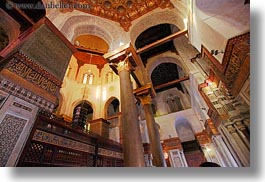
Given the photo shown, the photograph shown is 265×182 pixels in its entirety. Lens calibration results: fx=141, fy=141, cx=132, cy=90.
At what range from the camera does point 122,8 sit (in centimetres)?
575

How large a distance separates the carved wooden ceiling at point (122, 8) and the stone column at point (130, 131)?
10.7ft

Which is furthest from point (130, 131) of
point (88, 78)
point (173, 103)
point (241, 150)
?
point (173, 103)

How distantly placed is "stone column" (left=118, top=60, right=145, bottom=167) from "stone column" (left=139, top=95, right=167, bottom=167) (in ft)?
7.14

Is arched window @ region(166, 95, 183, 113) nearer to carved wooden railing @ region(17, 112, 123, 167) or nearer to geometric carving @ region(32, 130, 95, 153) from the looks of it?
carved wooden railing @ region(17, 112, 123, 167)

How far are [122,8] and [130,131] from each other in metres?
5.14

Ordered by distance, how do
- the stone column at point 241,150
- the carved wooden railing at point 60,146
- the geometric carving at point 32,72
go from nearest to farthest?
1. the stone column at point 241,150
2. the geometric carving at point 32,72
3. the carved wooden railing at point 60,146

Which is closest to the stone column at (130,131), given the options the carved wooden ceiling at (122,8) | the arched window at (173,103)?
the carved wooden ceiling at (122,8)

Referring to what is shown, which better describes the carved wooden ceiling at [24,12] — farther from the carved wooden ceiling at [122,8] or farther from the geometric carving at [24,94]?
the geometric carving at [24,94]

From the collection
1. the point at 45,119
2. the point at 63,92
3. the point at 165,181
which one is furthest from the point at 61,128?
the point at 63,92

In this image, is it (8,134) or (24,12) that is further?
(24,12)

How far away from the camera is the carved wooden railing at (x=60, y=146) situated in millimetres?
2629

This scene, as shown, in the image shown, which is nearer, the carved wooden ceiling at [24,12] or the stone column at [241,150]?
the stone column at [241,150]

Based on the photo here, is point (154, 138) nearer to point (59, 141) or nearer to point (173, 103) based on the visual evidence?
point (59, 141)

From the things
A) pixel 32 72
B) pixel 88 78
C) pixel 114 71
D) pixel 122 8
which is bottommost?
pixel 32 72
